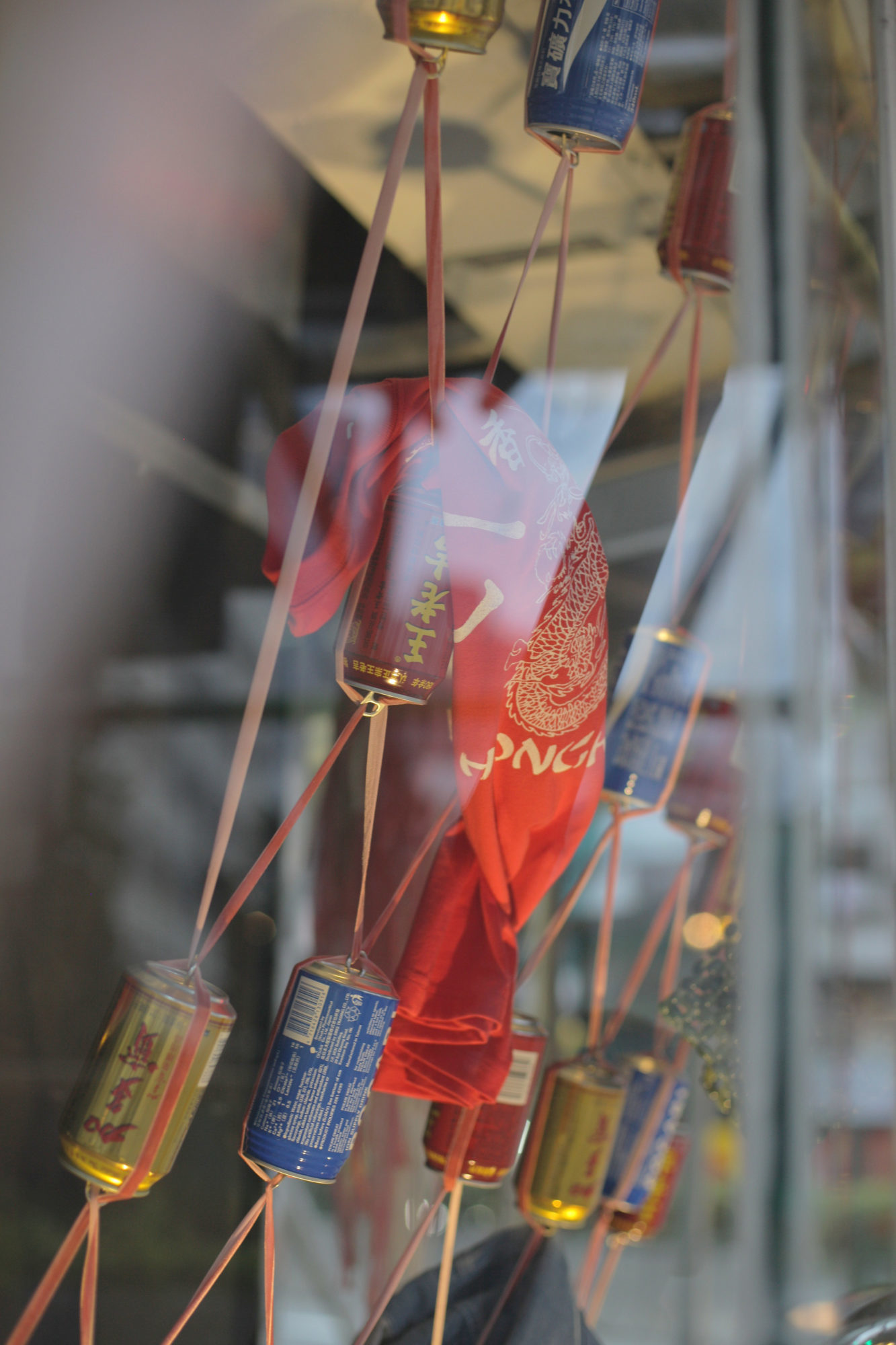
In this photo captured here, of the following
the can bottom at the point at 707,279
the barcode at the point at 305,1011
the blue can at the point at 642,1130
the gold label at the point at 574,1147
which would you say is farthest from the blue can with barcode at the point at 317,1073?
the can bottom at the point at 707,279

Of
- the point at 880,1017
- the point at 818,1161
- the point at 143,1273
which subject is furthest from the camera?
the point at 143,1273

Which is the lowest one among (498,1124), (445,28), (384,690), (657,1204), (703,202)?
(657,1204)

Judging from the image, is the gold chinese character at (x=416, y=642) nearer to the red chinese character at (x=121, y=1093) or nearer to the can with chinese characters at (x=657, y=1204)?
the red chinese character at (x=121, y=1093)

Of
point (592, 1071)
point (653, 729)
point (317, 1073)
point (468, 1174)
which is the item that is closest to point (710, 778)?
point (653, 729)

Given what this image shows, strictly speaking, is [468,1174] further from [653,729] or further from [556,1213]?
[653,729]

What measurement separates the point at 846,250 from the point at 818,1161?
15.6 inches

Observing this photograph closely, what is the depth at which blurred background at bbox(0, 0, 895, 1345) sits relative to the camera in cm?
37

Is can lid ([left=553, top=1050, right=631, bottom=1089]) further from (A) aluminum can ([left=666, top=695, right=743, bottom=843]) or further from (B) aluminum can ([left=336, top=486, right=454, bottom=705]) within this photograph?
(B) aluminum can ([left=336, top=486, right=454, bottom=705])

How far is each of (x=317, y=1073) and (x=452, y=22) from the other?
46 cm

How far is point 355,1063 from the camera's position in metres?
0.48

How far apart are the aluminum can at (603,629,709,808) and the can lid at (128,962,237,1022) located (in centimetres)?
32

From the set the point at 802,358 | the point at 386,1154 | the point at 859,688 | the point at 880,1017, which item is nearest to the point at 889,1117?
the point at 880,1017

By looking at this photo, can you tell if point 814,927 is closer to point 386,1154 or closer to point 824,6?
point 824,6

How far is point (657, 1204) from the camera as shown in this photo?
843 mm
